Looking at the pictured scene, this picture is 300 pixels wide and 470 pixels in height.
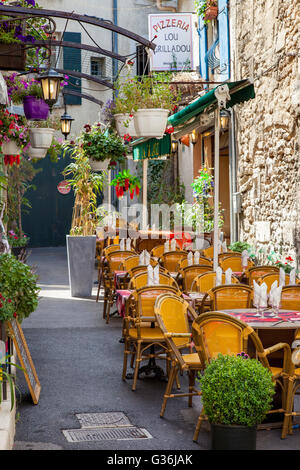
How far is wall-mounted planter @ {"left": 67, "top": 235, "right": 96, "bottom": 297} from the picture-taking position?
41.8 feet

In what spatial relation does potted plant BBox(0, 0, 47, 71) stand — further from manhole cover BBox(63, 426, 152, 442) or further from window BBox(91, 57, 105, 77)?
window BBox(91, 57, 105, 77)

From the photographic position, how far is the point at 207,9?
16.3 metres

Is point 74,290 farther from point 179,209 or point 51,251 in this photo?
point 51,251

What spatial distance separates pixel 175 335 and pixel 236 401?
137cm

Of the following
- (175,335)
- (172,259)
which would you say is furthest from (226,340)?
(172,259)

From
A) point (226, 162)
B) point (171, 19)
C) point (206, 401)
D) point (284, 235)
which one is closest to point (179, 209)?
point (226, 162)

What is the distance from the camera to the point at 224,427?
457 cm

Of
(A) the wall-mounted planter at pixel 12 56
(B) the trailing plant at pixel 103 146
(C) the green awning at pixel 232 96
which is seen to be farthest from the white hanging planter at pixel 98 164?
(A) the wall-mounted planter at pixel 12 56

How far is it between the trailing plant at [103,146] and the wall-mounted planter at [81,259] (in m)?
1.56

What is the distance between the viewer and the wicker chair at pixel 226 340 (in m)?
5.21

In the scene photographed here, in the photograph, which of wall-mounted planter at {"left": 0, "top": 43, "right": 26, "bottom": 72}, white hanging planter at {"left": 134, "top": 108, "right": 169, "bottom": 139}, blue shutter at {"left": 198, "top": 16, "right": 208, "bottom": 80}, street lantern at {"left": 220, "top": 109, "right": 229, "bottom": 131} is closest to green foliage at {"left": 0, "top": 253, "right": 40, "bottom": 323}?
wall-mounted planter at {"left": 0, "top": 43, "right": 26, "bottom": 72}

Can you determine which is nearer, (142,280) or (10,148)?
(142,280)

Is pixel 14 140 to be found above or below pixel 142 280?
above

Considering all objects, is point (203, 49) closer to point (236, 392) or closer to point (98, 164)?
point (98, 164)
